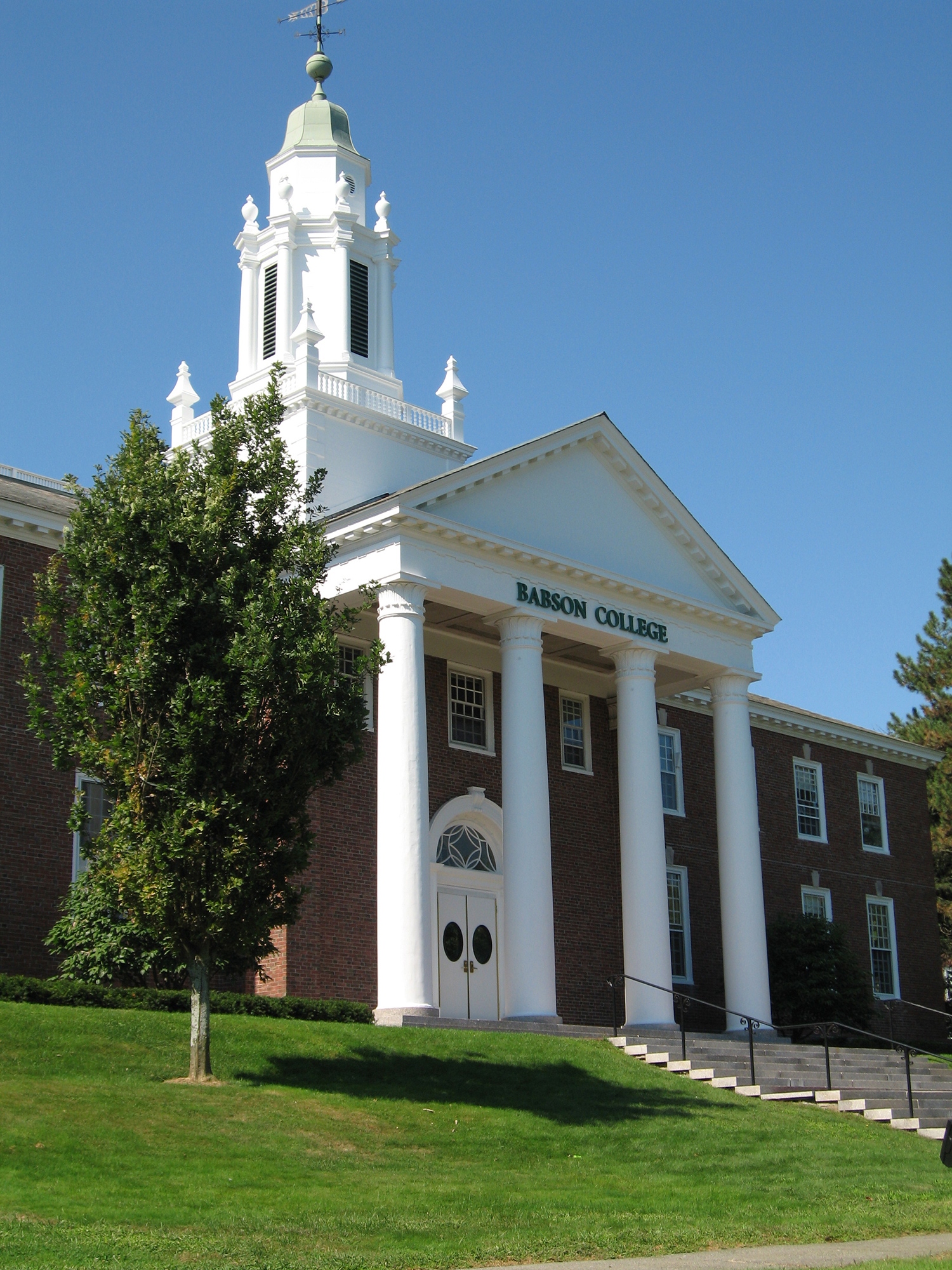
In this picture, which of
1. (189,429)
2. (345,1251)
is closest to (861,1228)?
(345,1251)

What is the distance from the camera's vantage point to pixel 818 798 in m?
42.6

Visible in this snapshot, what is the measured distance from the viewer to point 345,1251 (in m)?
12.1

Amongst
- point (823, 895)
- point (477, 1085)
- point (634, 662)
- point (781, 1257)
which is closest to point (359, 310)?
point (634, 662)

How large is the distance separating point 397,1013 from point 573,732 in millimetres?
11965

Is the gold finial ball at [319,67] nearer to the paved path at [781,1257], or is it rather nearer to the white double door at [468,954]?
A: the white double door at [468,954]

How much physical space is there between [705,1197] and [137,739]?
8731mm

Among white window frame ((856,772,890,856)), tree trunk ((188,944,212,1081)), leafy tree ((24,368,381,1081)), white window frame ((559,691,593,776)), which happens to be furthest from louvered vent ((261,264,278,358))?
white window frame ((856,772,890,856))

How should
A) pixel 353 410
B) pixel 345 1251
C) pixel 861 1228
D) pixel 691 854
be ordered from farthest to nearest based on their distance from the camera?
pixel 691 854 < pixel 353 410 < pixel 861 1228 < pixel 345 1251

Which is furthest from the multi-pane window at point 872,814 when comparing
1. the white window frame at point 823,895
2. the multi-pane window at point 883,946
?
the white window frame at point 823,895

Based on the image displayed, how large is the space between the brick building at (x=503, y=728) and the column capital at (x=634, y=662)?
48 mm

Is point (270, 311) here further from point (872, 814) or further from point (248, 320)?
point (872, 814)

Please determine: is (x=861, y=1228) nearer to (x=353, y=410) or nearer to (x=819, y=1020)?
(x=819, y=1020)

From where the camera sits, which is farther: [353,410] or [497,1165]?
[353,410]

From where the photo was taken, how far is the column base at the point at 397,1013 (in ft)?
81.3
